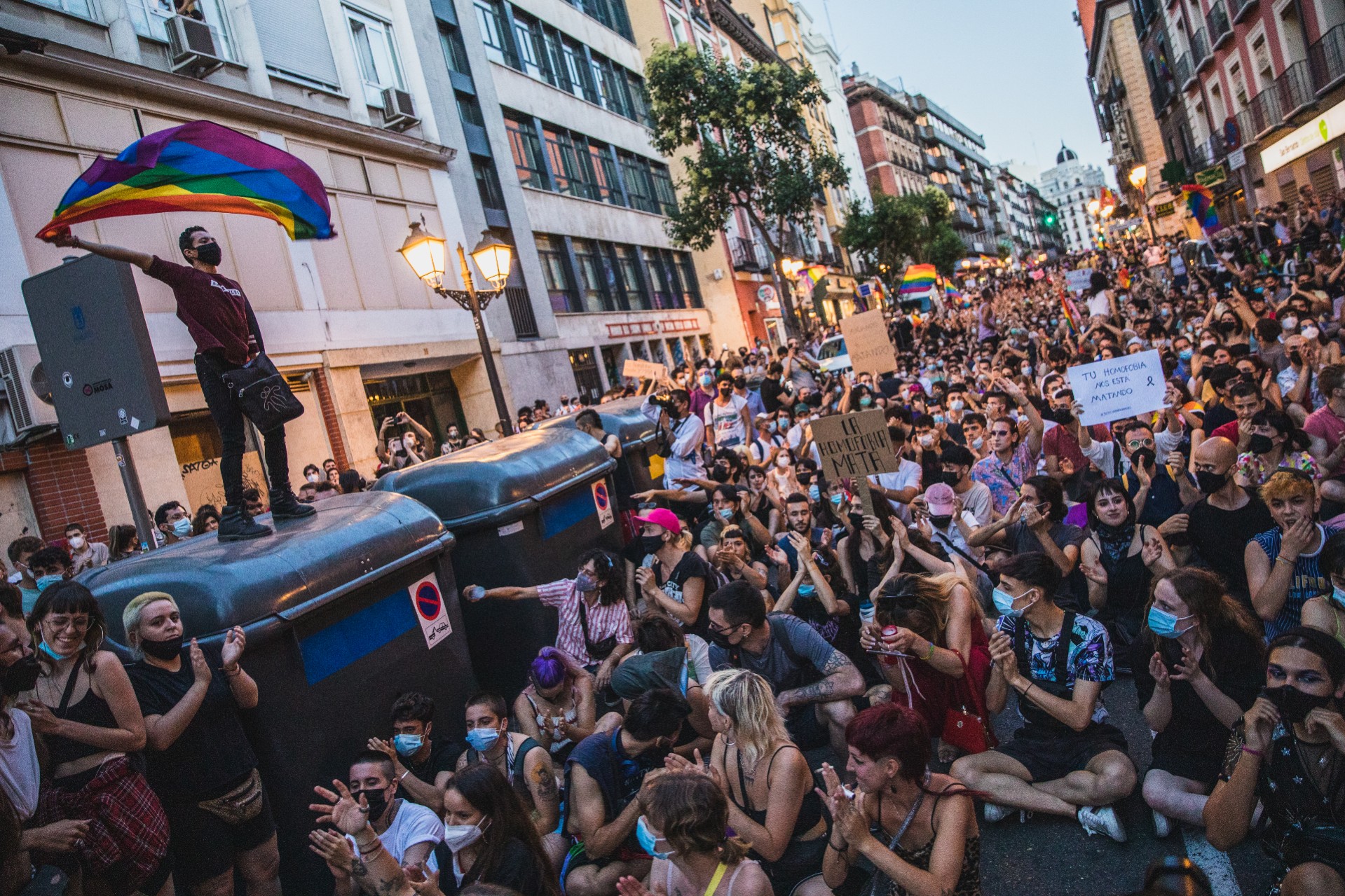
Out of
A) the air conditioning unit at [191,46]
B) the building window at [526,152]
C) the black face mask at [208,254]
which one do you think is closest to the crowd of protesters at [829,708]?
the black face mask at [208,254]

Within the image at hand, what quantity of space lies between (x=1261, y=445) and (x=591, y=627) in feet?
13.7

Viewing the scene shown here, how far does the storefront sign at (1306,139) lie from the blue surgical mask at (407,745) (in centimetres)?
2504

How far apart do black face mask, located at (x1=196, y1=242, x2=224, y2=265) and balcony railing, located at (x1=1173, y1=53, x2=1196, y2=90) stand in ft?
116

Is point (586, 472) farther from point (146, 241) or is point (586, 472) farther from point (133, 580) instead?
point (146, 241)

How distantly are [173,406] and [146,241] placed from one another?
7.87 ft

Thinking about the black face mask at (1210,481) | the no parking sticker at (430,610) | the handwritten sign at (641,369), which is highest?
the handwritten sign at (641,369)

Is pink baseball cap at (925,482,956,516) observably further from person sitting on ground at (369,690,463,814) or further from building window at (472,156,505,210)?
building window at (472,156,505,210)

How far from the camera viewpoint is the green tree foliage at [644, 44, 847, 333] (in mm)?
26375

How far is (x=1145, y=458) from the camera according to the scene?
20.2ft

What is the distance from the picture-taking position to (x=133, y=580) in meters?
4.27

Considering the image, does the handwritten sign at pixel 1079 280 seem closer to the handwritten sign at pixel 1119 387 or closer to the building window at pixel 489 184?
the handwritten sign at pixel 1119 387

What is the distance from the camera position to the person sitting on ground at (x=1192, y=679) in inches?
146

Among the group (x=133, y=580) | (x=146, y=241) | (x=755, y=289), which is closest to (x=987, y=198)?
(x=755, y=289)

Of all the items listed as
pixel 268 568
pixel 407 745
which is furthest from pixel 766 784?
pixel 268 568
